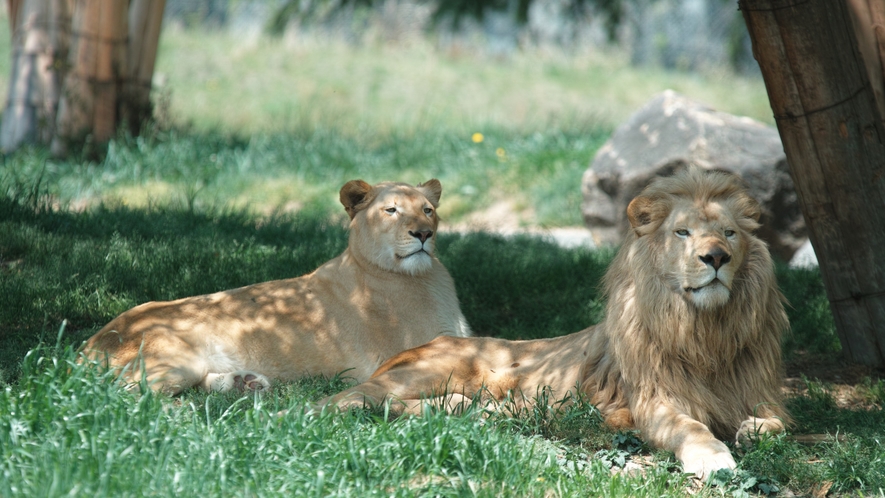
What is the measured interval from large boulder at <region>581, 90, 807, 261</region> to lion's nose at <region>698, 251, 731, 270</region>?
168 inches

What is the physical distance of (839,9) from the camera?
207 inches

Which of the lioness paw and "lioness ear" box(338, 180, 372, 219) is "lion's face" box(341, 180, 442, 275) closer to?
"lioness ear" box(338, 180, 372, 219)

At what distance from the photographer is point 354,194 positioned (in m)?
5.64

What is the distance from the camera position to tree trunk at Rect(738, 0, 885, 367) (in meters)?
5.15

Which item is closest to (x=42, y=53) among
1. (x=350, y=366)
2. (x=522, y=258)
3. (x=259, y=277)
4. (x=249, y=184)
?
(x=249, y=184)

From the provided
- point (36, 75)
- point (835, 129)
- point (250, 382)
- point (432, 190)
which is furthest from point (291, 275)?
point (36, 75)

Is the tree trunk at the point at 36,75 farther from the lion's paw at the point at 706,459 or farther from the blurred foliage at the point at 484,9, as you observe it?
the lion's paw at the point at 706,459

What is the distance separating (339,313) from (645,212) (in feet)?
6.81

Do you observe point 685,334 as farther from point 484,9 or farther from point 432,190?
point 484,9

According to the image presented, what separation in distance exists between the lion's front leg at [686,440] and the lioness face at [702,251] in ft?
1.77

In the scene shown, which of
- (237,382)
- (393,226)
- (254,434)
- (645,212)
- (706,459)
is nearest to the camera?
(254,434)

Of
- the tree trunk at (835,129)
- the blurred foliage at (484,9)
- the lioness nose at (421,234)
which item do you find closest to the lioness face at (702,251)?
the tree trunk at (835,129)

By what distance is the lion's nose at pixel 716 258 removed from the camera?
13.1 ft

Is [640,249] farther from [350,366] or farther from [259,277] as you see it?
[259,277]
